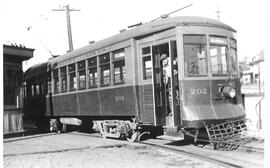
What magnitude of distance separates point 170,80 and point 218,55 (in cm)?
148

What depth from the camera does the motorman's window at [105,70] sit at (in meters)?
10.8

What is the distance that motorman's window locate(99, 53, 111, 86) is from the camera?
35.4 feet

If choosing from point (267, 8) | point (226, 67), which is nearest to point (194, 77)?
point (226, 67)

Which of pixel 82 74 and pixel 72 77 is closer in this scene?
pixel 82 74

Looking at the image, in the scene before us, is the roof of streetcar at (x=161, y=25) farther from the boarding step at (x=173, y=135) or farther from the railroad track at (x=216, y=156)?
the boarding step at (x=173, y=135)

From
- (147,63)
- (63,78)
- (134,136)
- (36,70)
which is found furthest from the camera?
(36,70)

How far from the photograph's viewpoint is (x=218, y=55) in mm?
9125

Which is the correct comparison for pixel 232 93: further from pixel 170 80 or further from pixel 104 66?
pixel 104 66

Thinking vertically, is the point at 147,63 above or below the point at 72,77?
above

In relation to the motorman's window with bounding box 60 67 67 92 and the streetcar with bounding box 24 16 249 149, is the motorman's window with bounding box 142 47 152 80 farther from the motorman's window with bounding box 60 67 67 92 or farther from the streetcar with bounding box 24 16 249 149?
the motorman's window with bounding box 60 67 67 92

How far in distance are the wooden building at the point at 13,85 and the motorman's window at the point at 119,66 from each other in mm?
3982

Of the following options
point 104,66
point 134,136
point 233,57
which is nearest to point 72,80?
point 104,66

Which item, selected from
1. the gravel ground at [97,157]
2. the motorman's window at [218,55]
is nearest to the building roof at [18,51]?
the gravel ground at [97,157]

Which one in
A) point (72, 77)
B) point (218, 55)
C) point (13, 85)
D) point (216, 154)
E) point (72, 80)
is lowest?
point (216, 154)
